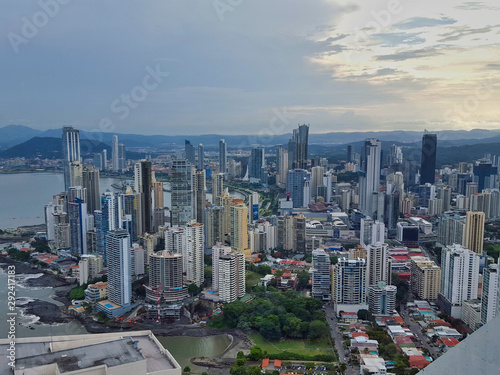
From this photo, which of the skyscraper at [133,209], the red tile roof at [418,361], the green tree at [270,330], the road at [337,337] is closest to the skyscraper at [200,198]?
the skyscraper at [133,209]

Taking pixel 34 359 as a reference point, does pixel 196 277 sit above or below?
below

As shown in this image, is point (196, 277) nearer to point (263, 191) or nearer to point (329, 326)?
point (329, 326)

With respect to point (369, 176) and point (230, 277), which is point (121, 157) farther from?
point (230, 277)

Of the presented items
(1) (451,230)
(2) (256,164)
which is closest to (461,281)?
(1) (451,230)

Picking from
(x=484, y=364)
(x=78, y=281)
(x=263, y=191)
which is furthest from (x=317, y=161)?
(x=484, y=364)

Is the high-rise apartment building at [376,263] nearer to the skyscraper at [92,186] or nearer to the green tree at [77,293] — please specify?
the green tree at [77,293]

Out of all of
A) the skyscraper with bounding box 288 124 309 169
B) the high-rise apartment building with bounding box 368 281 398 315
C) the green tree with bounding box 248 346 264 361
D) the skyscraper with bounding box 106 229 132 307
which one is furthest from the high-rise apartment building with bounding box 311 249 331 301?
the skyscraper with bounding box 288 124 309 169
